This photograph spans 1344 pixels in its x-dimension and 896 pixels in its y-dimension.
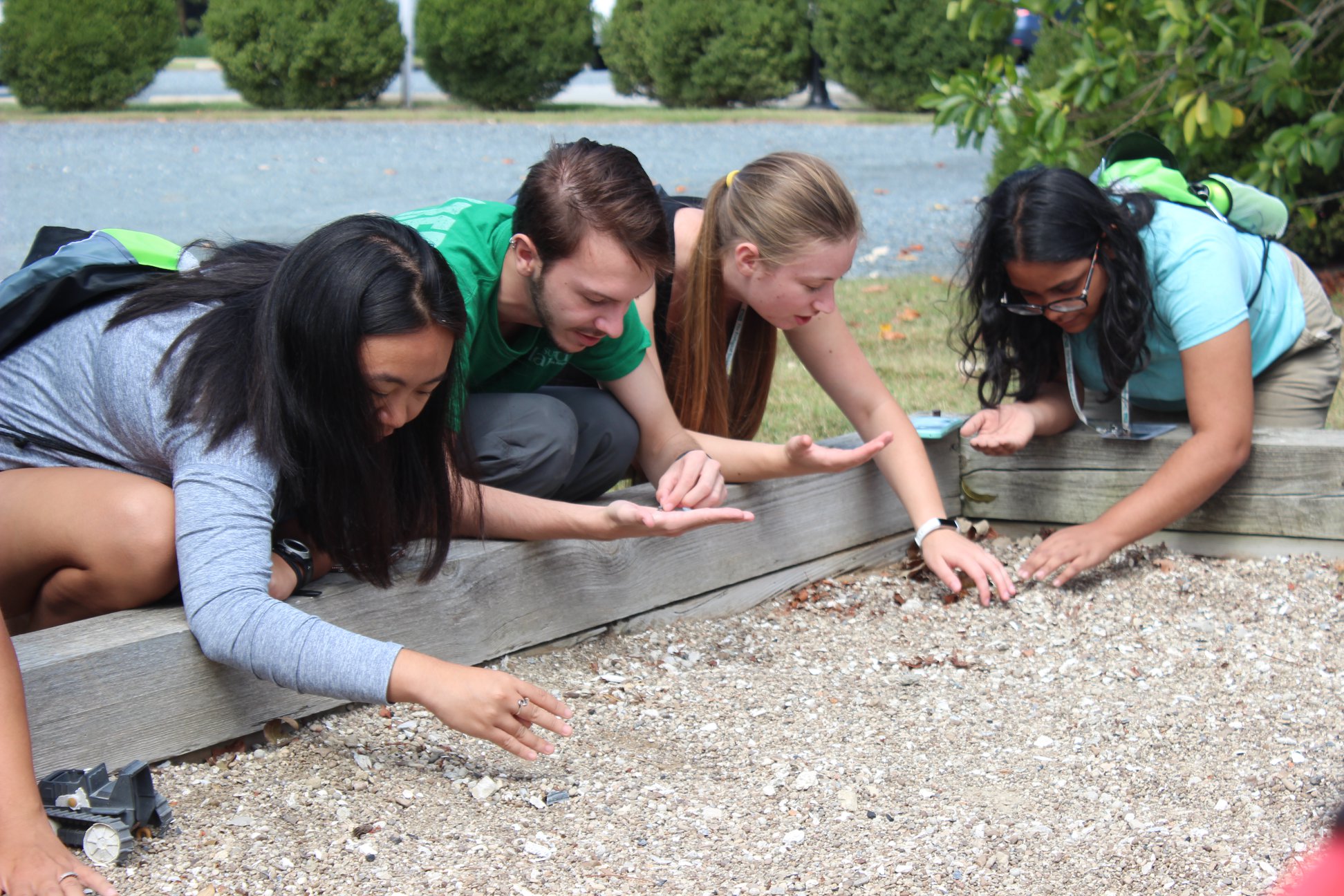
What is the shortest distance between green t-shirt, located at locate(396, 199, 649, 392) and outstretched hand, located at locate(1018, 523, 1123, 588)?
101 cm

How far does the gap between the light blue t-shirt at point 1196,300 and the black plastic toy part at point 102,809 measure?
2.26m

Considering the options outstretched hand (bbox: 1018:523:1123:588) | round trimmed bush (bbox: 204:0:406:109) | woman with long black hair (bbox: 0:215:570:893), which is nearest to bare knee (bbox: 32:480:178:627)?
woman with long black hair (bbox: 0:215:570:893)

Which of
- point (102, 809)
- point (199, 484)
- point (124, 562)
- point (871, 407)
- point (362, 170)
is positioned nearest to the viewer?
point (102, 809)

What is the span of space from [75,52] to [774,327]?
14.9 metres

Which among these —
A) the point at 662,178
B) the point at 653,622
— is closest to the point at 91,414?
the point at 653,622

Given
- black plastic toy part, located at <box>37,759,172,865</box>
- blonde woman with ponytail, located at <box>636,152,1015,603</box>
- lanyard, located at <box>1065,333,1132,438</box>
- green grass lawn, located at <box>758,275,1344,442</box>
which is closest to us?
black plastic toy part, located at <box>37,759,172,865</box>

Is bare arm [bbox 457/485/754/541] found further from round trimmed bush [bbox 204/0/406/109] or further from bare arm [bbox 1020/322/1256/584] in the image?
round trimmed bush [bbox 204/0/406/109]

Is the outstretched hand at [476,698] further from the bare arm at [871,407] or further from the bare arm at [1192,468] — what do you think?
the bare arm at [1192,468]

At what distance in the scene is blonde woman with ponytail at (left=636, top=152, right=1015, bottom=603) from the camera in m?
2.71

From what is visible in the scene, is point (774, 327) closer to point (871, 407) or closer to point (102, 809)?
point (871, 407)

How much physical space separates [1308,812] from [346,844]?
1.46 meters

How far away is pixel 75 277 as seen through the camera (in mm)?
2096

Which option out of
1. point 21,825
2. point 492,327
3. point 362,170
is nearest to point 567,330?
point 492,327

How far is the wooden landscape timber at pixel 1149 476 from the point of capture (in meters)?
3.04
